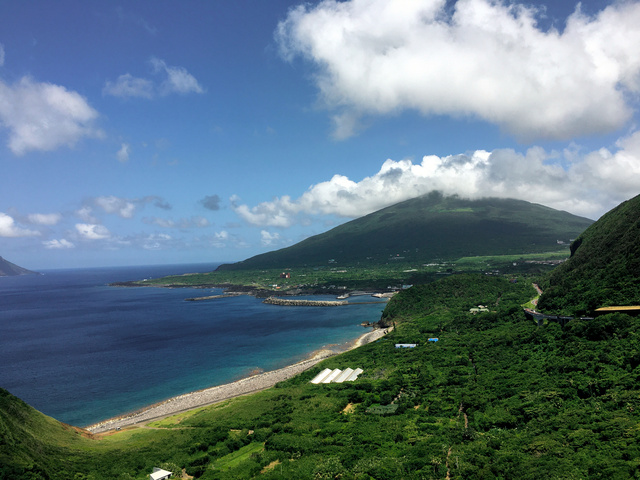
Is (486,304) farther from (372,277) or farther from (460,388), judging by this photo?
(372,277)

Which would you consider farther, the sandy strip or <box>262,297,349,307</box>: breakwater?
<box>262,297,349,307</box>: breakwater

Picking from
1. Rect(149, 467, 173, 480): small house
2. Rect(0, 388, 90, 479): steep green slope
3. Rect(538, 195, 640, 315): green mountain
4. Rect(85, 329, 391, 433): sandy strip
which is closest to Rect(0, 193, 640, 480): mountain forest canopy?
Rect(0, 388, 90, 479): steep green slope

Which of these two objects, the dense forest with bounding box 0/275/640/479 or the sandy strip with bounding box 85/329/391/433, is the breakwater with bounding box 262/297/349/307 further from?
the dense forest with bounding box 0/275/640/479

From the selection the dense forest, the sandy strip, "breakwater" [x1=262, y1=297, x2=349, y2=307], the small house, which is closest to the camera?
the dense forest

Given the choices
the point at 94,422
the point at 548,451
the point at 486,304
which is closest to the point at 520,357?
the point at 548,451

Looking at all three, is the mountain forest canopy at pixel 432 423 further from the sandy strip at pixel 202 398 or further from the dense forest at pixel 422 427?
the sandy strip at pixel 202 398

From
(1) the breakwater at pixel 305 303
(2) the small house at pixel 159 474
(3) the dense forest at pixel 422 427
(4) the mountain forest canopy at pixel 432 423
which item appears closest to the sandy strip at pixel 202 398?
(4) the mountain forest canopy at pixel 432 423

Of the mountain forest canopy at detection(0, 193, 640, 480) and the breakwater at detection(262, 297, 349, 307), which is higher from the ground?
the mountain forest canopy at detection(0, 193, 640, 480)
